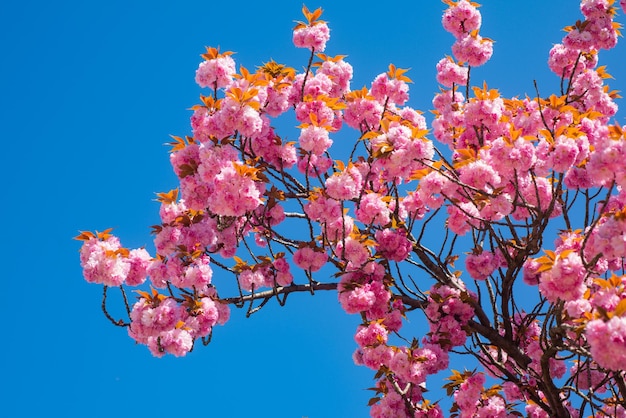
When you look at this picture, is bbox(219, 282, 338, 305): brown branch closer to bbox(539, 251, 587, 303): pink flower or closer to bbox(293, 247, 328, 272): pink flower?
bbox(293, 247, 328, 272): pink flower

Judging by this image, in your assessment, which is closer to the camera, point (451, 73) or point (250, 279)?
point (250, 279)

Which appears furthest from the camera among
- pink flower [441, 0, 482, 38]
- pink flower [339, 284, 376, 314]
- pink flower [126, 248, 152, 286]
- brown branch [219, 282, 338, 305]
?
pink flower [441, 0, 482, 38]

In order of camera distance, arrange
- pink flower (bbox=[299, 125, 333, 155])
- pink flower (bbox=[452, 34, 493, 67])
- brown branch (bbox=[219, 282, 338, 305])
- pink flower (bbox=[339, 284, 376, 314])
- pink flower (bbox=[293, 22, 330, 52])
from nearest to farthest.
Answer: pink flower (bbox=[299, 125, 333, 155])
pink flower (bbox=[339, 284, 376, 314])
brown branch (bbox=[219, 282, 338, 305])
pink flower (bbox=[293, 22, 330, 52])
pink flower (bbox=[452, 34, 493, 67])

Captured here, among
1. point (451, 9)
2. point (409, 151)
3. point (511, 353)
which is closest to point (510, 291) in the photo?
point (511, 353)

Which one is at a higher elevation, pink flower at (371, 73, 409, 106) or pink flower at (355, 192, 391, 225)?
pink flower at (371, 73, 409, 106)

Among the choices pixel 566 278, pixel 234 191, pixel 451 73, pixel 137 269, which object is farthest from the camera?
pixel 451 73

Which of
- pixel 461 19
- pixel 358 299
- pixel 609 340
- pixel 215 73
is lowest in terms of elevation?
pixel 609 340

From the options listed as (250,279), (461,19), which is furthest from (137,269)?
(461,19)

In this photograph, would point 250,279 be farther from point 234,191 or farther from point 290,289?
point 234,191

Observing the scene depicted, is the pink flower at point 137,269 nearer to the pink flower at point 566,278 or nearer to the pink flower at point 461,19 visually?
the pink flower at point 566,278

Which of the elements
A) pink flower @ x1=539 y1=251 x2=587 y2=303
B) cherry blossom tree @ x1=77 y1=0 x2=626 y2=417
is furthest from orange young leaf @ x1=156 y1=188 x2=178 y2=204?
pink flower @ x1=539 y1=251 x2=587 y2=303

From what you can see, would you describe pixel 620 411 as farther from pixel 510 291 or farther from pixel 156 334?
pixel 156 334

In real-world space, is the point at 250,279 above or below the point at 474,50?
below

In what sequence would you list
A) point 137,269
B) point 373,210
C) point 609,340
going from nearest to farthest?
point 609,340, point 137,269, point 373,210
